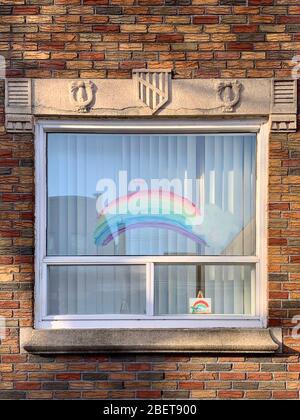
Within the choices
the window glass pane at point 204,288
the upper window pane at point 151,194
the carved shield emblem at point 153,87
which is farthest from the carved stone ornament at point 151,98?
the window glass pane at point 204,288

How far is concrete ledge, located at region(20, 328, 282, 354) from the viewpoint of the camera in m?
3.76

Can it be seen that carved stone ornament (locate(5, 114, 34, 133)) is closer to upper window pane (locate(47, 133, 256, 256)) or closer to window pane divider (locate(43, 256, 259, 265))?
upper window pane (locate(47, 133, 256, 256))

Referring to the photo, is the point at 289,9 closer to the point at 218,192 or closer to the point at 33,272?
the point at 218,192

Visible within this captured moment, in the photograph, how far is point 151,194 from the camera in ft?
13.3

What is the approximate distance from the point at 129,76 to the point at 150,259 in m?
1.58

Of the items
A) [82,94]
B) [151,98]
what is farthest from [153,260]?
[82,94]

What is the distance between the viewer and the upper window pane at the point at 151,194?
4.04 m

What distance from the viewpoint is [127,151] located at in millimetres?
4074

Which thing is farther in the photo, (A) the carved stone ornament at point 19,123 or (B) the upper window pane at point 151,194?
(B) the upper window pane at point 151,194

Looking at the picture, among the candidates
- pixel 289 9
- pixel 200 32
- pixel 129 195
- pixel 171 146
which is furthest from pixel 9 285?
pixel 289 9

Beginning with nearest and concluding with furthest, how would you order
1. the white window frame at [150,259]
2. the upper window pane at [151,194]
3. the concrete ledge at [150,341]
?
the concrete ledge at [150,341] → the white window frame at [150,259] → the upper window pane at [151,194]

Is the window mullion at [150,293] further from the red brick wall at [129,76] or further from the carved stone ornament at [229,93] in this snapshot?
the carved stone ornament at [229,93]

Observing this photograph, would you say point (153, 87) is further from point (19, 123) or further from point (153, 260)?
point (153, 260)

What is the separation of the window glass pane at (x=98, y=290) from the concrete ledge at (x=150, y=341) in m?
→ 0.22
